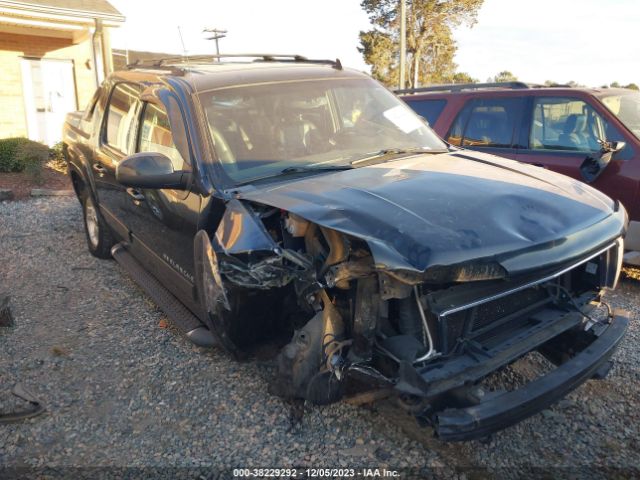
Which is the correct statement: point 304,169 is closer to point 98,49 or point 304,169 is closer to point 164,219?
point 164,219

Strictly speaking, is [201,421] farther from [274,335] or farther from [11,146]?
[11,146]

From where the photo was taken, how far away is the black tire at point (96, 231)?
5.65 meters

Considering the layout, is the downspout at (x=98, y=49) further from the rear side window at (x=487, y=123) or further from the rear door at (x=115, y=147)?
the rear side window at (x=487, y=123)

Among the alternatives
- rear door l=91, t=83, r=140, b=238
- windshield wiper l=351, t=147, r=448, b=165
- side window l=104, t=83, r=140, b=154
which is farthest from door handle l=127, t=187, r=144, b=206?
windshield wiper l=351, t=147, r=448, b=165

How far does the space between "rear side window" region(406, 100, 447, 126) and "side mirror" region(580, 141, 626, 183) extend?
1869mm

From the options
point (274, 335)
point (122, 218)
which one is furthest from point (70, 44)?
point (274, 335)

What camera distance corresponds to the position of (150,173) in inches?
126

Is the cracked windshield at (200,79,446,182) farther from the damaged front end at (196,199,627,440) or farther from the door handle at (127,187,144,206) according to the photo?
the door handle at (127,187,144,206)

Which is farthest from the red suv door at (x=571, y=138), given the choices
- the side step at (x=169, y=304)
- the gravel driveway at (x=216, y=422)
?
the side step at (x=169, y=304)

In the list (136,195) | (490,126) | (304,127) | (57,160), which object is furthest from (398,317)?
(57,160)

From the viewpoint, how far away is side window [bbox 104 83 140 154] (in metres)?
4.39

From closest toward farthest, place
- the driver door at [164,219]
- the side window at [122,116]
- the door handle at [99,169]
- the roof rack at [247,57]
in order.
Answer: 1. the driver door at [164,219]
2. the side window at [122,116]
3. the roof rack at [247,57]
4. the door handle at [99,169]

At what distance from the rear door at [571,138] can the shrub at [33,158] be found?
844 centimetres

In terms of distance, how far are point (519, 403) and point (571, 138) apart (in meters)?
3.85
